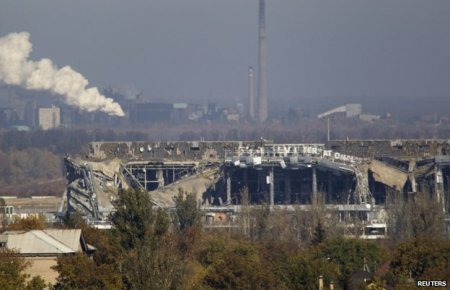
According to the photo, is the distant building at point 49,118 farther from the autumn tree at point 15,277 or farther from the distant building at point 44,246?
the autumn tree at point 15,277

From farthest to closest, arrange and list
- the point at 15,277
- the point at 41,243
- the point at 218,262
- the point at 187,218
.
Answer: the point at 187,218 < the point at 41,243 < the point at 218,262 < the point at 15,277

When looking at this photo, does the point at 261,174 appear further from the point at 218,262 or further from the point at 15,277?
the point at 15,277

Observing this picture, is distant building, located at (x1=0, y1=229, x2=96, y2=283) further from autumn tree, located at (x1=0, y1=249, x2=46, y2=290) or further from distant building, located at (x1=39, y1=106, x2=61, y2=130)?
distant building, located at (x1=39, y1=106, x2=61, y2=130)

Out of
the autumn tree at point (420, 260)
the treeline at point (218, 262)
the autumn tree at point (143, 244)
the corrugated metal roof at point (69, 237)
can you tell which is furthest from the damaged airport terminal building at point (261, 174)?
the autumn tree at point (420, 260)

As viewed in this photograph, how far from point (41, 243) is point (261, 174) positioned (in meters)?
36.6

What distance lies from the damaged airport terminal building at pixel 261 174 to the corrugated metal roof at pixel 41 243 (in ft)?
80.0

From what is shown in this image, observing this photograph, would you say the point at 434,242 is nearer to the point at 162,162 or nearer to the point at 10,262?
the point at 10,262

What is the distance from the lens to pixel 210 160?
3280 inches


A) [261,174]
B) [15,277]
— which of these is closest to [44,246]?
[15,277]

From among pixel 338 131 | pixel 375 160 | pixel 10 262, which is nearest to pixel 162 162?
pixel 375 160

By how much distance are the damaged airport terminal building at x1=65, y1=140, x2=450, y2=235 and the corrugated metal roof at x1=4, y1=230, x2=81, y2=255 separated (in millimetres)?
24390

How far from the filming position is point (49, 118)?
526 ft

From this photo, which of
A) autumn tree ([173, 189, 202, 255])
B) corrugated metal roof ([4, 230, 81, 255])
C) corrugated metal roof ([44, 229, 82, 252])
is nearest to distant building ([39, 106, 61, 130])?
autumn tree ([173, 189, 202, 255])

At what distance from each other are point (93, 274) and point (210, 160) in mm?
43140
